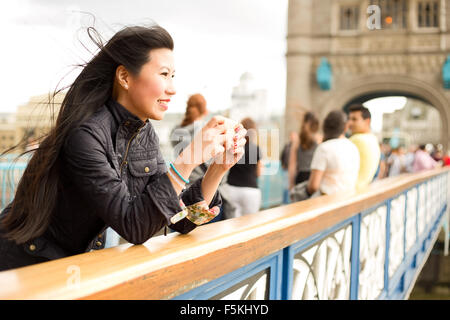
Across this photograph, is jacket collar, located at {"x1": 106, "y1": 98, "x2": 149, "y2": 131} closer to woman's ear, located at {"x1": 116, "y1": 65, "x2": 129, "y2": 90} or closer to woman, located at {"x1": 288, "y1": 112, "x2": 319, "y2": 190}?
woman's ear, located at {"x1": 116, "y1": 65, "x2": 129, "y2": 90}

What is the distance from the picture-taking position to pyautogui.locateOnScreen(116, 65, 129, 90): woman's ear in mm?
1313

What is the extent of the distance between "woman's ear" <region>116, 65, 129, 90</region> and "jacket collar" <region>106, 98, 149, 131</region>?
0.05 m

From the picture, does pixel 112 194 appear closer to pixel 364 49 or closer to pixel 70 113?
pixel 70 113

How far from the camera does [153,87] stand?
1308 mm

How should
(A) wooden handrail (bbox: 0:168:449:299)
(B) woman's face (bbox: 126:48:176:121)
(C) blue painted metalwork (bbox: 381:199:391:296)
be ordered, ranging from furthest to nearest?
1. (C) blue painted metalwork (bbox: 381:199:391:296)
2. (B) woman's face (bbox: 126:48:176:121)
3. (A) wooden handrail (bbox: 0:168:449:299)

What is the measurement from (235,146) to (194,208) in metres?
0.20

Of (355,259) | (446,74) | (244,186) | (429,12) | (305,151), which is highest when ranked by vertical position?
(429,12)

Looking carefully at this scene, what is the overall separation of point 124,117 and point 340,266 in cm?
136

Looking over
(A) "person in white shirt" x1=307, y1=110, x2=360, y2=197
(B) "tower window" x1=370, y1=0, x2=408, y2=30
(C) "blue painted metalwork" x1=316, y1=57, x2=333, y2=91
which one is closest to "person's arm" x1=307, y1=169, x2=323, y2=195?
(A) "person in white shirt" x1=307, y1=110, x2=360, y2=197

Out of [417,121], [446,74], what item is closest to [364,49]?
[446,74]

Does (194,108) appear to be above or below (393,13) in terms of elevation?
below

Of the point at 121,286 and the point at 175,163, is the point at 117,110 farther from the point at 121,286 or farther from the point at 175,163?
the point at 121,286

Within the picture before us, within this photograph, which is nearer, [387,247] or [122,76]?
[122,76]
